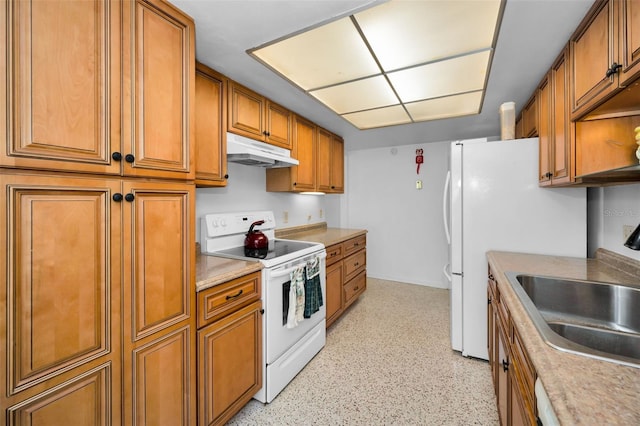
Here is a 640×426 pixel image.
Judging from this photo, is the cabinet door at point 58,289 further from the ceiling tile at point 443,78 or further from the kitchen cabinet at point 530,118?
the kitchen cabinet at point 530,118

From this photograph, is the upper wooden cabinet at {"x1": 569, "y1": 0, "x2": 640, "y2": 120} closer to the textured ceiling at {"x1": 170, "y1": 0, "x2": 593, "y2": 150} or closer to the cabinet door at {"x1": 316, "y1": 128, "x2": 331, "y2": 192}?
the textured ceiling at {"x1": 170, "y1": 0, "x2": 593, "y2": 150}

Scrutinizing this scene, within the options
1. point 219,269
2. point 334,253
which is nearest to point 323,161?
point 334,253

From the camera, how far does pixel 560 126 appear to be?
1.63 metres

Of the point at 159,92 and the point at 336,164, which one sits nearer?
the point at 159,92

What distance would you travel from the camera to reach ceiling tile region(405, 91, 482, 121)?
235 cm

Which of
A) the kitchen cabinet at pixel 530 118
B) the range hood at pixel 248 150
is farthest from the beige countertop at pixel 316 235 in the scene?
the kitchen cabinet at pixel 530 118

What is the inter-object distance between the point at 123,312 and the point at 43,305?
249mm

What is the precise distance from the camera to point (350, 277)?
3.10m

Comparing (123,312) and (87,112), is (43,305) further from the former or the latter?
(87,112)

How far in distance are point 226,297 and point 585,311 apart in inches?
74.0

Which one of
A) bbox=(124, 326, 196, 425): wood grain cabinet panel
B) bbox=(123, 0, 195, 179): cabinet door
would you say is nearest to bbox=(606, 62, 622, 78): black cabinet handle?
bbox=(123, 0, 195, 179): cabinet door

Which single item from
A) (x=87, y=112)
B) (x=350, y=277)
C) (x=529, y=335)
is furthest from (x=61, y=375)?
(x=350, y=277)

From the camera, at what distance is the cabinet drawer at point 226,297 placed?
54.8 inches

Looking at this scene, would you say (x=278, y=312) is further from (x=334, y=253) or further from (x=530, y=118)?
(x=530, y=118)
